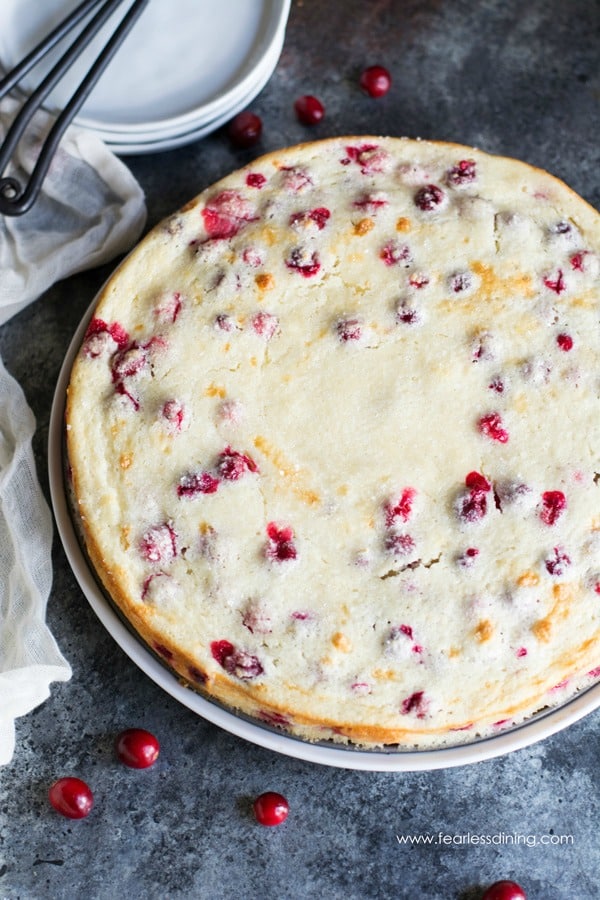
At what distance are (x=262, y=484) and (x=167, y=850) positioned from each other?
0.94 m

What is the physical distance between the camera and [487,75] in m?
3.19

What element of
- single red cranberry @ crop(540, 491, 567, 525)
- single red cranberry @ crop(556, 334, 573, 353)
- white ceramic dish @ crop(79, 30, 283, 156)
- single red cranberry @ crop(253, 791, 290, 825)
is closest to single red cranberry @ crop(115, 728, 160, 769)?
single red cranberry @ crop(253, 791, 290, 825)

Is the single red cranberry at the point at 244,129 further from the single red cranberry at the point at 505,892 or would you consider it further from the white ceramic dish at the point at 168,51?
the single red cranberry at the point at 505,892

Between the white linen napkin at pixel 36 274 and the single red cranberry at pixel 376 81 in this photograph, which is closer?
the white linen napkin at pixel 36 274

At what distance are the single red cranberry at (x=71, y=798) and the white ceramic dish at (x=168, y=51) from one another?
1743mm

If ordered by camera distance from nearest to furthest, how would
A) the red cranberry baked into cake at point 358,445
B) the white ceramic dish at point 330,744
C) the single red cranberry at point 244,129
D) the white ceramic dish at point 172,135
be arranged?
the red cranberry baked into cake at point 358,445 < the white ceramic dish at point 330,744 < the white ceramic dish at point 172,135 < the single red cranberry at point 244,129

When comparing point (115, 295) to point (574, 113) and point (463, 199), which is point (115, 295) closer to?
point (463, 199)

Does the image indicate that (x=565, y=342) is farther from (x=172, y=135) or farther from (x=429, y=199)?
(x=172, y=135)

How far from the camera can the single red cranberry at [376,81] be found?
3129 millimetres

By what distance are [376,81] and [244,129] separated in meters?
0.42

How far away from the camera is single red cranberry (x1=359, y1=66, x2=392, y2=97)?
3129mm

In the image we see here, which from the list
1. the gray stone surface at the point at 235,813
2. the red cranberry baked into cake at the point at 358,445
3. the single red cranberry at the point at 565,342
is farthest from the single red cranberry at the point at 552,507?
the gray stone surface at the point at 235,813

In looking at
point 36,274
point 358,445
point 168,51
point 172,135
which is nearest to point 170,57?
point 168,51

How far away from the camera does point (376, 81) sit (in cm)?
313
